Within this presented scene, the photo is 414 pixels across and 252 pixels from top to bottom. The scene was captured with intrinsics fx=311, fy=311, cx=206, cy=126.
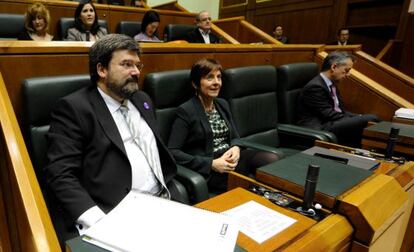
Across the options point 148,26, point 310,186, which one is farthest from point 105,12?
point 310,186

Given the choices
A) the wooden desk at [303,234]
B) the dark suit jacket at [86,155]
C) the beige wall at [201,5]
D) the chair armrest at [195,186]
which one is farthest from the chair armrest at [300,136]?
the beige wall at [201,5]

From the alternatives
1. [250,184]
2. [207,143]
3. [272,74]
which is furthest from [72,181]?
[272,74]

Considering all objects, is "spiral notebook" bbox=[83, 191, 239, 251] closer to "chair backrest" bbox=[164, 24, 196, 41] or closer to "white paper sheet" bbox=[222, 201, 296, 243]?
"white paper sheet" bbox=[222, 201, 296, 243]

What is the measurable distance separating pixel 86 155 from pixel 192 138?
1.74 ft

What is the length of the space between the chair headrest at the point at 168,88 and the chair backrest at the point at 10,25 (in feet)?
5.91

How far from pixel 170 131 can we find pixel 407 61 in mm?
3760

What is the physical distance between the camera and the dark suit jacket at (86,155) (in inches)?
36.4

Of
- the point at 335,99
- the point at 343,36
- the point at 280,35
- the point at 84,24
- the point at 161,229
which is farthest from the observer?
the point at 280,35

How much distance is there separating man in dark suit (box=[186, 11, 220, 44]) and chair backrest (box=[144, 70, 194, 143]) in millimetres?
1801

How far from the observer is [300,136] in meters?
1.83

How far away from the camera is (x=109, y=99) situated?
1088 millimetres

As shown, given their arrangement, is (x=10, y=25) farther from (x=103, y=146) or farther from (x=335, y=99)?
(x=335, y=99)

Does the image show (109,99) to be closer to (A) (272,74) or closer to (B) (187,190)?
(B) (187,190)

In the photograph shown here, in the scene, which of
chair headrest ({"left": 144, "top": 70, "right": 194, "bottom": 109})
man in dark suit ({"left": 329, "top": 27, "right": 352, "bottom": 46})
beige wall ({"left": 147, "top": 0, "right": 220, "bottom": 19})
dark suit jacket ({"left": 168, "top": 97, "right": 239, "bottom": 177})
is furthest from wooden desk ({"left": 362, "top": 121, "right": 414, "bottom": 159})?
beige wall ({"left": 147, "top": 0, "right": 220, "bottom": 19})
